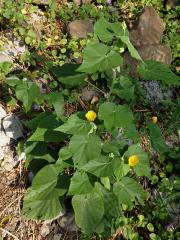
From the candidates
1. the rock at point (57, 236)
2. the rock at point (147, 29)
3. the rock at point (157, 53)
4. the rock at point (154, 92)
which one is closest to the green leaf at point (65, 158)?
the rock at point (57, 236)

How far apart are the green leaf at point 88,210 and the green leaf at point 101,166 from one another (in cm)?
32

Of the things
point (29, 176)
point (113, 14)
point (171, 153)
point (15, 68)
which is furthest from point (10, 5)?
point (171, 153)

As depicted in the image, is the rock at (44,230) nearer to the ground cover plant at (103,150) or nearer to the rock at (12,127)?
the ground cover plant at (103,150)

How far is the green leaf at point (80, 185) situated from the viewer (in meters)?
2.63

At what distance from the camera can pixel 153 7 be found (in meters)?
4.77

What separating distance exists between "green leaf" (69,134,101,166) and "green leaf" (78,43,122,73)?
421 millimetres

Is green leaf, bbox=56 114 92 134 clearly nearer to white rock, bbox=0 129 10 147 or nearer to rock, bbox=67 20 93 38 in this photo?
white rock, bbox=0 129 10 147

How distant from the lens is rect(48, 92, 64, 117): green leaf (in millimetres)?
2838

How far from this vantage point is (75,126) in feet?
8.11

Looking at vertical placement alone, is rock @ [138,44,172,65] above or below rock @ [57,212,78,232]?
above

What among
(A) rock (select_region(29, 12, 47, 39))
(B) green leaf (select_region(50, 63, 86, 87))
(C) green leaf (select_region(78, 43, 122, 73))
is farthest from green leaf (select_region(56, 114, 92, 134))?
(A) rock (select_region(29, 12, 47, 39))

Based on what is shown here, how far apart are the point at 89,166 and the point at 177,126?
1.35m

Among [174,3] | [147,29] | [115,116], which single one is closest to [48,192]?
[115,116]

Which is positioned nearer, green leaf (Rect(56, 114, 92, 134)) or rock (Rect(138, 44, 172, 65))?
green leaf (Rect(56, 114, 92, 134))
